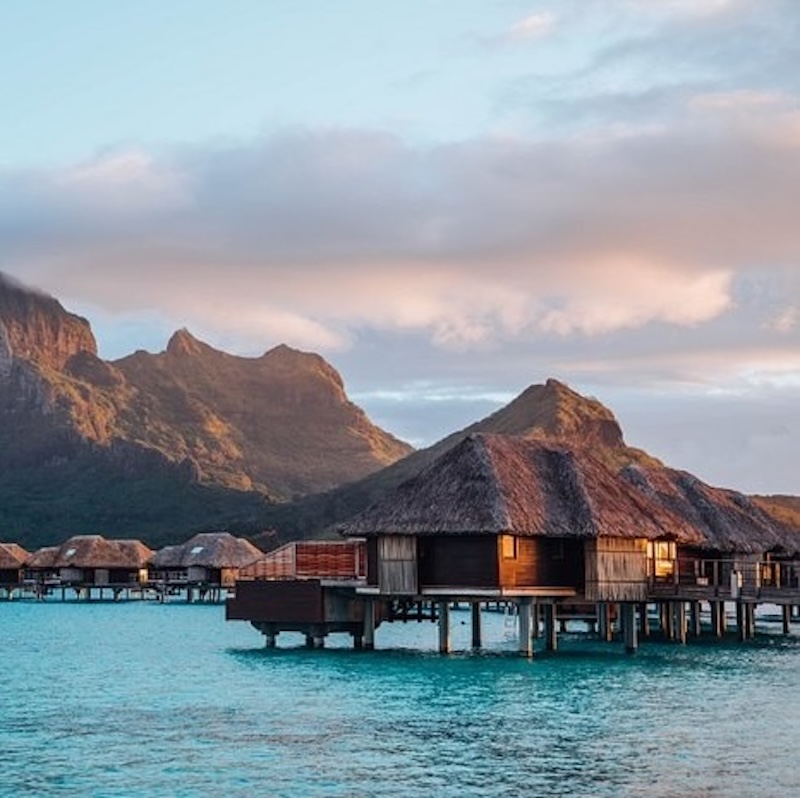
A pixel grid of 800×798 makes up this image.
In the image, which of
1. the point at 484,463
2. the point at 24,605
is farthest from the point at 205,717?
the point at 24,605

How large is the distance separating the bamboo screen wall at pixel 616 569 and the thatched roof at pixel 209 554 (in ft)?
222

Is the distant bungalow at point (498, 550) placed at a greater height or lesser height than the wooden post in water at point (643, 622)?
greater

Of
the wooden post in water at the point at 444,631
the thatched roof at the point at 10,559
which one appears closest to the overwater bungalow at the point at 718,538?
the wooden post in water at the point at 444,631

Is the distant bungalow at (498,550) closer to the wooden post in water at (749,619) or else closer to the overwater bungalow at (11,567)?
the wooden post in water at (749,619)

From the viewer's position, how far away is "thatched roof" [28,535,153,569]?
129625 millimetres

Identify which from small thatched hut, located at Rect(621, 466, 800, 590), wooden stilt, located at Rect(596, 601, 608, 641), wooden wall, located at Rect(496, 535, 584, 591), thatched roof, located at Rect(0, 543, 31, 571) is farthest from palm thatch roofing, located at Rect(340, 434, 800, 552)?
thatched roof, located at Rect(0, 543, 31, 571)

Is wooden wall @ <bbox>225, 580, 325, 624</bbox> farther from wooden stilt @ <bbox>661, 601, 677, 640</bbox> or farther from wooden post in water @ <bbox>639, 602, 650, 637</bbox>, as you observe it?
wooden post in water @ <bbox>639, 602, 650, 637</bbox>

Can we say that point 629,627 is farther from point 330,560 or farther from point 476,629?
point 330,560

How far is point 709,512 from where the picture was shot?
71.3 m

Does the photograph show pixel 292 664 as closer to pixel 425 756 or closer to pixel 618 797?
pixel 425 756

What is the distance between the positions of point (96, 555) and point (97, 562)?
64 cm

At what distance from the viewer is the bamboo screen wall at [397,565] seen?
52.2 metres

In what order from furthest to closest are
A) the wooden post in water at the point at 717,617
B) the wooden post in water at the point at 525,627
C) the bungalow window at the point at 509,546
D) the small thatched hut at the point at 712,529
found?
the small thatched hut at the point at 712,529 < the wooden post in water at the point at 717,617 < the wooden post in water at the point at 525,627 < the bungalow window at the point at 509,546

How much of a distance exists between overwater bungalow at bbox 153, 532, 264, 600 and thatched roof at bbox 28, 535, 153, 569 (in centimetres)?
426
